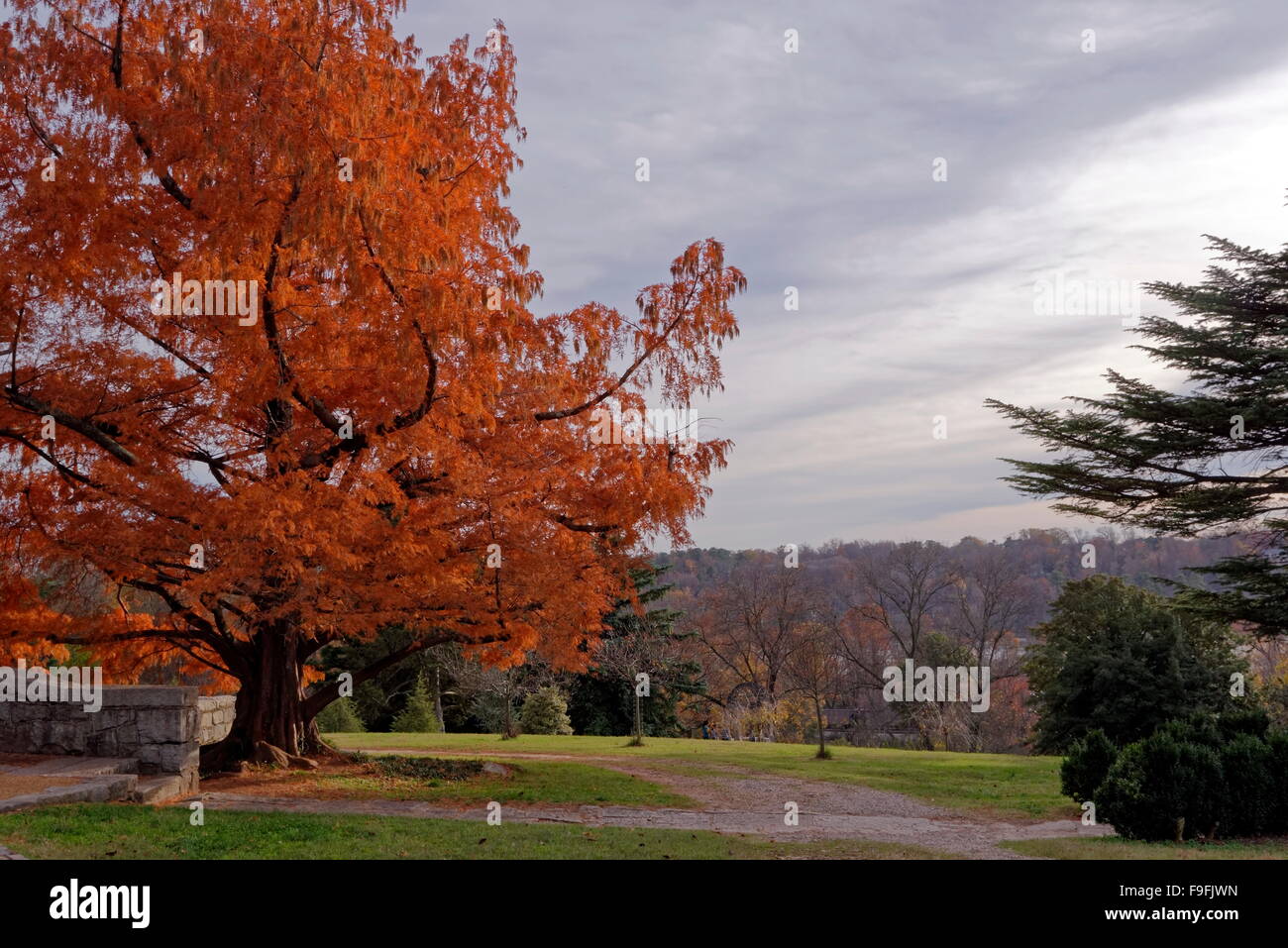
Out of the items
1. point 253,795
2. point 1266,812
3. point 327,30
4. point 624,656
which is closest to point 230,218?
point 327,30

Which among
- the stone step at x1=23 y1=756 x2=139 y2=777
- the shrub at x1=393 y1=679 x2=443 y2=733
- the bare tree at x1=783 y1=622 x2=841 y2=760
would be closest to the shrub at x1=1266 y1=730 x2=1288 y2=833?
the bare tree at x1=783 y1=622 x2=841 y2=760

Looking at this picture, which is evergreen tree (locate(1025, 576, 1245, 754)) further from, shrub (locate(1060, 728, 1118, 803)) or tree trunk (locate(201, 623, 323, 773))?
tree trunk (locate(201, 623, 323, 773))

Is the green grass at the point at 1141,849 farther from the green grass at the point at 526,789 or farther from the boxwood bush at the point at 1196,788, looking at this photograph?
the green grass at the point at 526,789

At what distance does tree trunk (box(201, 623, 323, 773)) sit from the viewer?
575 inches

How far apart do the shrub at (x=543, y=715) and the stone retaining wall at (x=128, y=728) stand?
700 inches

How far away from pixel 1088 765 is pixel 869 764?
9355 millimetres

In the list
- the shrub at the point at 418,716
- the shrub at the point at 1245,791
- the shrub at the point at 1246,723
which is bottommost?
the shrub at the point at 418,716

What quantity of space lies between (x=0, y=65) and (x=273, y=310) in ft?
14.2

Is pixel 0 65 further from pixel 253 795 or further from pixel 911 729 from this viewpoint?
pixel 911 729

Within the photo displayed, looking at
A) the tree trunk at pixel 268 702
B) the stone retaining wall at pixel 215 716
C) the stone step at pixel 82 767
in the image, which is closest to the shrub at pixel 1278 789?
the tree trunk at pixel 268 702

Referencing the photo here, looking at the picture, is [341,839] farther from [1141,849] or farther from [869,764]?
[869,764]

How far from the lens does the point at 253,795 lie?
12164mm

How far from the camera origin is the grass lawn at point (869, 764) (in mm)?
15391

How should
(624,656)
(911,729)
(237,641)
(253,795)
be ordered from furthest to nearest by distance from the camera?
(911,729) < (624,656) < (237,641) < (253,795)
